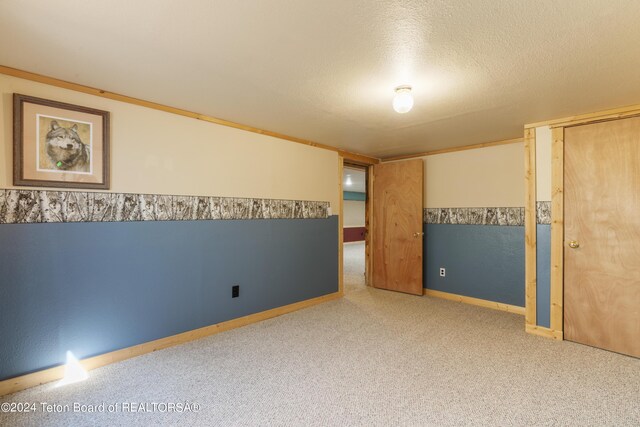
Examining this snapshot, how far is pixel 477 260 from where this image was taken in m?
4.18

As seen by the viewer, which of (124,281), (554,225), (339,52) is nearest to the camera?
(339,52)

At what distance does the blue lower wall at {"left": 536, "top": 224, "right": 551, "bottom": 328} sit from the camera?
3.10 meters

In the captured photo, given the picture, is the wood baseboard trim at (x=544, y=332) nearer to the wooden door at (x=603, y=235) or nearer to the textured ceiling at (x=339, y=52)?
the wooden door at (x=603, y=235)

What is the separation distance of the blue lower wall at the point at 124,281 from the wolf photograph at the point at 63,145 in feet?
1.39

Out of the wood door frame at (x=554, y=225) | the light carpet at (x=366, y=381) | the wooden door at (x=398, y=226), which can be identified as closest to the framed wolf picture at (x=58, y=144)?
the light carpet at (x=366, y=381)

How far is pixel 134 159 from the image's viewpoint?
2.64m

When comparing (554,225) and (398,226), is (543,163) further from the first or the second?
(398,226)

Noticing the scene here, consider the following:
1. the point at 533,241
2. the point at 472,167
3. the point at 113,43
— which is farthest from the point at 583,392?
the point at 113,43

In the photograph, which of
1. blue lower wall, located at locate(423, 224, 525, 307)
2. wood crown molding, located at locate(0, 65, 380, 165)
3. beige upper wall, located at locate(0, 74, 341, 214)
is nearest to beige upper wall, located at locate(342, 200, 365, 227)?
blue lower wall, located at locate(423, 224, 525, 307)

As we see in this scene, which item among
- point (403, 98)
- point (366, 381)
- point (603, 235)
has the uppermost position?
point (403, 98)

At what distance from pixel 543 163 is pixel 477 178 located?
1081mm

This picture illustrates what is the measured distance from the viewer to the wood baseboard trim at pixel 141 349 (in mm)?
2133

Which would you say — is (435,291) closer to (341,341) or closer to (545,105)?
(341,341)

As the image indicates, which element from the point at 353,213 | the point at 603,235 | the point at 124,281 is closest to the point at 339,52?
the point at 124,281
